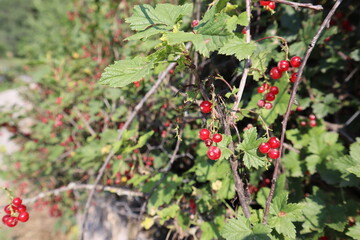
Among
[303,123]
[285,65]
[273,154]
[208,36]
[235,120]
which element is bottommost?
[303,123]

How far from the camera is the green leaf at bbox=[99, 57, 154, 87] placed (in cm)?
88

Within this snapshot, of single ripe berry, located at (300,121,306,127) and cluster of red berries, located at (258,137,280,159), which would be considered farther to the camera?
single ripe berry, located at (300,121,306,127)

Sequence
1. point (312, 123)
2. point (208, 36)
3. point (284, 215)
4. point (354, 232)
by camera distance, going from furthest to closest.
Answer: point (312, 123), point (354, 232), point (284, 215), point (208, 36)

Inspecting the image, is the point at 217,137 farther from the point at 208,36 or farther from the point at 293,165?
the point at 293,165

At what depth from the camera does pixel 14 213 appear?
1303mm

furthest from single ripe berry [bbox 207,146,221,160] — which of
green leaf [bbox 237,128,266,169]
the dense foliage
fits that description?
green leaf [bbox 237,128,266,169]

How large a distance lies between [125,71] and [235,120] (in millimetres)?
498

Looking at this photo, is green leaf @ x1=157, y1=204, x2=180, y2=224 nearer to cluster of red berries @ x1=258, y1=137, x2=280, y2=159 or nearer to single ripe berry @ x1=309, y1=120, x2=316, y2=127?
cluster of red berries @ x1=258, y1=137, x2=280, y2=159

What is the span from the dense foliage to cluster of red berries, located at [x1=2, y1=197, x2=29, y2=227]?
23.9 inches

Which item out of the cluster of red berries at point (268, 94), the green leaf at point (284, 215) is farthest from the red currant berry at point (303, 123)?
the green leaf at point (284, 215)

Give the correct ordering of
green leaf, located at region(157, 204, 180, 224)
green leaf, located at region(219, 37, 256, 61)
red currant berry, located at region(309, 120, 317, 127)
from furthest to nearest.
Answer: red currant berry, located at region(309, 120, 317, 127)
green leaf, located at region(157, 204, 180, 224)
green leaf, located at region(219, 37, 256, 61)

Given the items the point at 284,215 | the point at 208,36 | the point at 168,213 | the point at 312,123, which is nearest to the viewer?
the point at 208,36

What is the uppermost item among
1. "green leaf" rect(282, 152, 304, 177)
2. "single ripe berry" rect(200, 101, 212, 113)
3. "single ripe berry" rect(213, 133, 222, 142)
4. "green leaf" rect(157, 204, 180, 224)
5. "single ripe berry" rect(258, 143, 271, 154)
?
"single ripe berry" rect(200, 101, 212, 113)

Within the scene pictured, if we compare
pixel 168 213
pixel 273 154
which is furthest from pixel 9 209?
pixel 273 154
